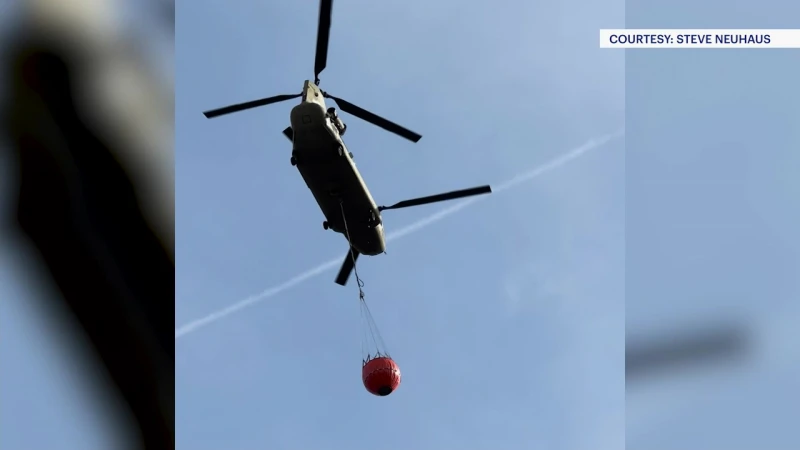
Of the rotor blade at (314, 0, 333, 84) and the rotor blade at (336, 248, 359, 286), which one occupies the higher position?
the rotor blade at (314, 0, 333, 84)

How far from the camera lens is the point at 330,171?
14531 millimetres

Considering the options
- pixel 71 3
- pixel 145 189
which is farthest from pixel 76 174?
pixel 71 3

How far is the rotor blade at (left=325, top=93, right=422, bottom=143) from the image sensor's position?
47.4ft

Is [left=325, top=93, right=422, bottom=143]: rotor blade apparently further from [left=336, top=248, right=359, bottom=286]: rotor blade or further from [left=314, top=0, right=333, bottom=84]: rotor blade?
[left=336, top=248, right=359, bottom=286]: rotor blade

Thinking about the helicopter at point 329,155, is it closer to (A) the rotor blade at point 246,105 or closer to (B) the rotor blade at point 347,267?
(A) the rotor blade at point 246,105

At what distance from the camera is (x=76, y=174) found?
3406 millimetres

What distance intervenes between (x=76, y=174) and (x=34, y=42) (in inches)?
24.9

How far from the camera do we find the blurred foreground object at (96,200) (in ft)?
10.5

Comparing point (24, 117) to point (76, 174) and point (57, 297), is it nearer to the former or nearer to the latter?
point (76, 174)

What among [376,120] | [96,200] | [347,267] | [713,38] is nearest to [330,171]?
[376,120]

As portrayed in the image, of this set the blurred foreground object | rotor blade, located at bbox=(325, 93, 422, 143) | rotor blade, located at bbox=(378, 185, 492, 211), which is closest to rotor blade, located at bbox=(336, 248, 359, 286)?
rotor blade, located at bbox=(378, 185, 492, 211)

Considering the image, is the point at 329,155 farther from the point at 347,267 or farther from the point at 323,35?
the point at 347,267

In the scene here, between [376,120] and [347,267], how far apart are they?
4.21m

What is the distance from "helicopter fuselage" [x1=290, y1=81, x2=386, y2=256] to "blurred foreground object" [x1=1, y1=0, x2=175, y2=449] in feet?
33.7
